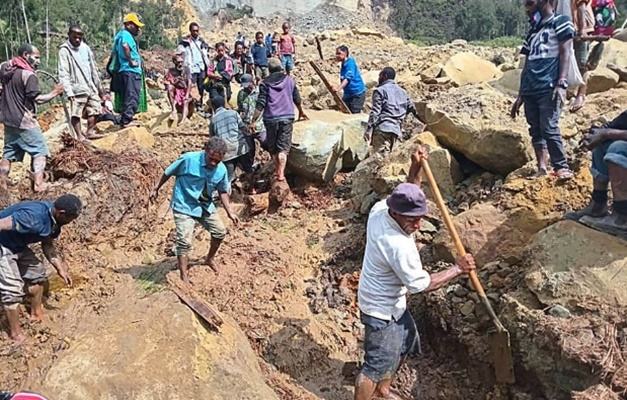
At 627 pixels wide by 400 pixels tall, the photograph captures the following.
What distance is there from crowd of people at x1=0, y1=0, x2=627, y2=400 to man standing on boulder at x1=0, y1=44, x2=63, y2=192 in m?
0.01

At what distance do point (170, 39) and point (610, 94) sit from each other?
3253 centimetres

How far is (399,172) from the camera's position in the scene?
5969 mm

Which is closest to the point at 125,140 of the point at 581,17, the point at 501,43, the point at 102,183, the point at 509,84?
the point at 102,183

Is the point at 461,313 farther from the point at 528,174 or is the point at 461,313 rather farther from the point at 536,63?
the point at 536,63

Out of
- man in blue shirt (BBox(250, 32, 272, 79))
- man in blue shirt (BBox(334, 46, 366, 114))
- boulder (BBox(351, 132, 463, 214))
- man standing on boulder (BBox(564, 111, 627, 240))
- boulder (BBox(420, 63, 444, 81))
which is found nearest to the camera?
man standing on boulder (BBox(564, 111, 627, 240))

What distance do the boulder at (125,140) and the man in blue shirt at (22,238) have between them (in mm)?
3112

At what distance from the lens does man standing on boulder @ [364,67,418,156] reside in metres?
6.70

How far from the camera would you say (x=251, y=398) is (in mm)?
3988

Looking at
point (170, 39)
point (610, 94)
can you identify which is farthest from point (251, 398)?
point (170, 39)

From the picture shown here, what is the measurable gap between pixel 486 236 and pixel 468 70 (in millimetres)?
6510

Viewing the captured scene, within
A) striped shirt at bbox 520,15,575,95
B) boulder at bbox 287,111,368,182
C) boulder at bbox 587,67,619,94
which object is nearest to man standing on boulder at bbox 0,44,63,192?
boulder at bbox 287,111,368,182

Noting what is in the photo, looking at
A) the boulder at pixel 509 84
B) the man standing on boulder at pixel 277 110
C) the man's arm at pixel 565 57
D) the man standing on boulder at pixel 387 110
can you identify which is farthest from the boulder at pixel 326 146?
the man's arm at pixel 565 57

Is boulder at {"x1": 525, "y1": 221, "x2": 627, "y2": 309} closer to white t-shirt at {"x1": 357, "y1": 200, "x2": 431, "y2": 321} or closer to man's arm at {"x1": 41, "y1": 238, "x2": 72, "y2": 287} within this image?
white t-shirt at {"x1": 357, "y1": 200, "x2": 431, "y2": 321}

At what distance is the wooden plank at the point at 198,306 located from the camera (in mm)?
4348
